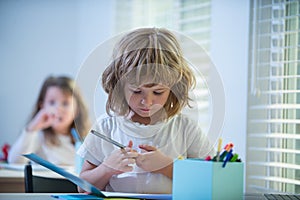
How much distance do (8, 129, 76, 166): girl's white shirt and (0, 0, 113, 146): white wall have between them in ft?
2.15

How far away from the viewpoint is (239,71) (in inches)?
73.5

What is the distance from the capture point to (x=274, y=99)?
163cm

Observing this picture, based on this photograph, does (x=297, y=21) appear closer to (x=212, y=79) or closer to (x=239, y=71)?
(x=239, y=71)

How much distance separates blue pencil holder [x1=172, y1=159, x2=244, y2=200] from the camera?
0.86m

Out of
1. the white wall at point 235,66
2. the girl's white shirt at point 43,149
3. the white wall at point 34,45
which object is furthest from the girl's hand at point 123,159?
the white wall at point 34,45

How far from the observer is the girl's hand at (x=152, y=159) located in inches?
39.1

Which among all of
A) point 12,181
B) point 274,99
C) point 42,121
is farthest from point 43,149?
point 274,99

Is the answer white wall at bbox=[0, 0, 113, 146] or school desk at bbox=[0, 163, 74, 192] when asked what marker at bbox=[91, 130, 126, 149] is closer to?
school desk at bbox=[0, 163, 74, 192]

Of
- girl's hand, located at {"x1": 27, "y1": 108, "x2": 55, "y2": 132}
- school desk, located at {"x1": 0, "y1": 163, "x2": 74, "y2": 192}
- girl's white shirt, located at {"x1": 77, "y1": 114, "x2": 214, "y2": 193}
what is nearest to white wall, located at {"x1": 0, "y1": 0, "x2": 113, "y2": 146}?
girl's hand, located at {"x1": 27, "y1": 108, "x2": 55, "y2": 132}

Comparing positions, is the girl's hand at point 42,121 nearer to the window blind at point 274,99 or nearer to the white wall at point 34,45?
the white wall at point 34,45

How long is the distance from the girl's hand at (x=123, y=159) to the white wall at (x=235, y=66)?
86 centimetres

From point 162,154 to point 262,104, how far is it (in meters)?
0.77

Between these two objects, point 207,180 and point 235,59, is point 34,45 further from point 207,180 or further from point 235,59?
point 207,180

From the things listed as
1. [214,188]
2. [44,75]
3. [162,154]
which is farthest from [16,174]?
[44,75]
